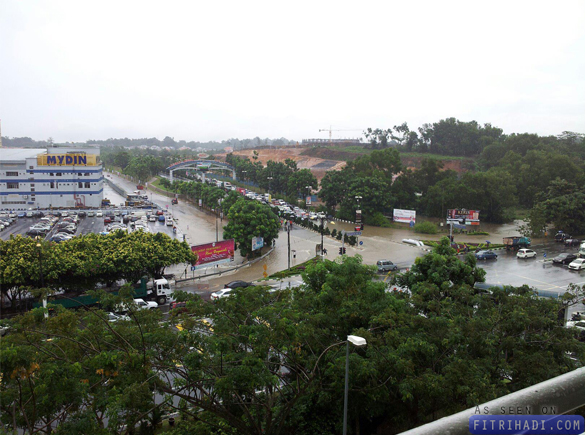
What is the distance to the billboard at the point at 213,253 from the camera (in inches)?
816

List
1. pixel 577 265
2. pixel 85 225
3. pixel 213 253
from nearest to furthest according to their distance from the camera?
pixel 213 253 → pixel 577 265 → pixel 85 225

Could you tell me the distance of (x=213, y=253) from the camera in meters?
21.2

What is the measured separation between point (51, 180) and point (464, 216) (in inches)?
1368

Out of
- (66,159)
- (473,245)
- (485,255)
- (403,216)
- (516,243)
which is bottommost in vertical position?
(473,245)

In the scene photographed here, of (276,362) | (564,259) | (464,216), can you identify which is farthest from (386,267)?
(464,216)

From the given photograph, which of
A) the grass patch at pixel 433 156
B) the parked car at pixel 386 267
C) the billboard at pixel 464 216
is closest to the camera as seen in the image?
the parked car at pixel 386 267

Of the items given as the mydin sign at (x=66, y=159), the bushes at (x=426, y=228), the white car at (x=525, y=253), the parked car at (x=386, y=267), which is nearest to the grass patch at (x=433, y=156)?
the bushes at (x=426, y=228)

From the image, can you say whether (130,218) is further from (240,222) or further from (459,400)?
(459,400)

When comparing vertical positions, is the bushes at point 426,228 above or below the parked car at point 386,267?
above

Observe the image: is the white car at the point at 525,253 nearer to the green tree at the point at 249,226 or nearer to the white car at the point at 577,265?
the white car at the point at 577,265

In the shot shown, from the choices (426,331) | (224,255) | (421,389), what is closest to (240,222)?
(224,255)

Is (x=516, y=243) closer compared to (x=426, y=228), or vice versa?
(x=516, y=243)

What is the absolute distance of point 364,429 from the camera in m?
8.23

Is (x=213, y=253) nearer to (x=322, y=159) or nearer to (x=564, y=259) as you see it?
(x=564, y=259)
